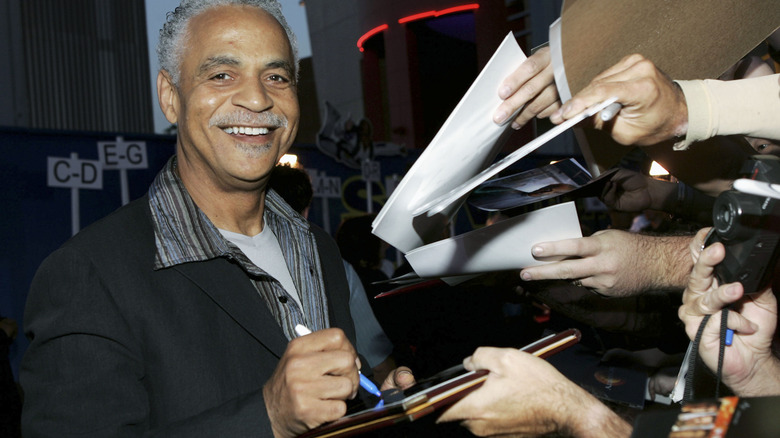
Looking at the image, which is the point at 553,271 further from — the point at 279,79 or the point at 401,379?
the point at 279,79

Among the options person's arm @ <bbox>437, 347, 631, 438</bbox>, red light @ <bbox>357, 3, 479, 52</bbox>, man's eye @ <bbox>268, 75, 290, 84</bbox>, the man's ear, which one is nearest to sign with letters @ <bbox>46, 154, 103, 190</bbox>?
the man's ear

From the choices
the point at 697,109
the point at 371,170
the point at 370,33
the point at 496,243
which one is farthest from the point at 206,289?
the point at 370,33

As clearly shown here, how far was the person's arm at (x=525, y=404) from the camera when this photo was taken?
109cm

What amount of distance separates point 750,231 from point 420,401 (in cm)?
63

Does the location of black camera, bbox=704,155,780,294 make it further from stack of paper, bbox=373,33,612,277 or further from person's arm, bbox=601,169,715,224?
person's arm, bbox=601,169,715,224

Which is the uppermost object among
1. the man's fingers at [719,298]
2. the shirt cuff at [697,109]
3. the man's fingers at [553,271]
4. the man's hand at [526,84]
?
the man's hand at [526,84]

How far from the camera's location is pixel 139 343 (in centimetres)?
133

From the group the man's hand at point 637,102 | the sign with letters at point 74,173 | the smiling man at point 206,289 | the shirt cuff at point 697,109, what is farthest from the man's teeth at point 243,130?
the sign with letters at point 74,173

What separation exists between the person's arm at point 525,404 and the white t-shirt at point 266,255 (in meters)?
0.73

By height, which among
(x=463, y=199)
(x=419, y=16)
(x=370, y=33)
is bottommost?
(x=463, y=199)

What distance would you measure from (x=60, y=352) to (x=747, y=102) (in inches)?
57.4

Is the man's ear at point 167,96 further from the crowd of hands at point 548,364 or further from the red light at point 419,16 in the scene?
the red light at point 419,16

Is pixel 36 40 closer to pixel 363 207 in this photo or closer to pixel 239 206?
pixel 363 207

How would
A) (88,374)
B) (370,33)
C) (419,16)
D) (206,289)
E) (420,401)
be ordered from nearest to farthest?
(420,401) < (88,374) < (206,289) < (419,16) < (370,33)
